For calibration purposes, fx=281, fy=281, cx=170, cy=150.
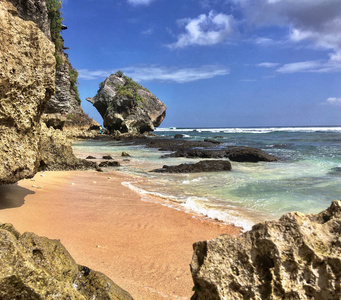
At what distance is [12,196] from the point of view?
178 inches

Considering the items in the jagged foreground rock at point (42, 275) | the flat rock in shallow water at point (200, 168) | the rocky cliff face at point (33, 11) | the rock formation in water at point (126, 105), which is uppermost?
the rocky cliff face at point (33, 11)

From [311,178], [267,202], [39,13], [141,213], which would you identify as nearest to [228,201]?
[267,202]

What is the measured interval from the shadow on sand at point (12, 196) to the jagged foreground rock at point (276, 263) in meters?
3.50

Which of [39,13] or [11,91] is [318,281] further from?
[39,13]

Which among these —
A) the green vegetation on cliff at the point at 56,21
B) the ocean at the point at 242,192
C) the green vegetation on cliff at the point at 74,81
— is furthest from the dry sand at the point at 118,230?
the green vegetation on cliff at the point at 74,81

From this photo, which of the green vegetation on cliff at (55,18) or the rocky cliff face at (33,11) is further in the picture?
the green vegetation on cliff at (55,18)

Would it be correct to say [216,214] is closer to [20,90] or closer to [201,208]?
[201,208]

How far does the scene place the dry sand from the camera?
2680 millimetres

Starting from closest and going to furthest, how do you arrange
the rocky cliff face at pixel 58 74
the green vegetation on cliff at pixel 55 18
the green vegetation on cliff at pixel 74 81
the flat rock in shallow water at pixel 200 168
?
the flat rock in shallow water at pixel 200 168 → the rocky cliff face at pixel 58 74 → the green vegetation on cliff at pixel 55 18 → the green vegetation on cliff at pixel 74 81

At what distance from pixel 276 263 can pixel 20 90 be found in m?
3.97

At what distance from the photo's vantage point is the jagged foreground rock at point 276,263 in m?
1.50

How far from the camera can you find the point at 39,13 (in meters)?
23.5

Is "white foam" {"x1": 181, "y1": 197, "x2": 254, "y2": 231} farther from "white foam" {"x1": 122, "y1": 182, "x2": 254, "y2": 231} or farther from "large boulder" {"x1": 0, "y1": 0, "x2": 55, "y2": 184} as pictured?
"large boulder" {"x1": 0, "y1": 0, "x2": 55, "y2": 184}

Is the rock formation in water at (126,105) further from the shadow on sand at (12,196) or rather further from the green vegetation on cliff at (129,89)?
the shadow on sand at (12,196)
